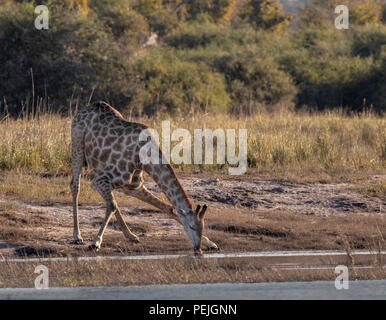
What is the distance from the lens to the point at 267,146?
50.5 ft

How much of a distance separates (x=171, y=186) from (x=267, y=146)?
22.2ft

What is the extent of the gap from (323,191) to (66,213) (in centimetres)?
440

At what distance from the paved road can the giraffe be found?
1.76 m


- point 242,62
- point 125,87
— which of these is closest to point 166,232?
point 125,87

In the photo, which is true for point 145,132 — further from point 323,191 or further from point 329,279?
point 323,191

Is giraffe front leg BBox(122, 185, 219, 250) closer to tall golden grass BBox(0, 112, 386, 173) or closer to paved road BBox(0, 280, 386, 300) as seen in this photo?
paved road BBox(0, 280, 386, 300)

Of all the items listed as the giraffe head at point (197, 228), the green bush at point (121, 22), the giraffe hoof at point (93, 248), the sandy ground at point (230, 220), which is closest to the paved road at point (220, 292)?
the giraffe head at point (197, 228)

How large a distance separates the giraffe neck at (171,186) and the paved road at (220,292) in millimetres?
1861

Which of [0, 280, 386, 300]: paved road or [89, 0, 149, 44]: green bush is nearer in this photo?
[0, 280, 386, 300]: paved road

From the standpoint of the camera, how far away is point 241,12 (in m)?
50.7

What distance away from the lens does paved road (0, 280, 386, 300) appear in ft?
20.2

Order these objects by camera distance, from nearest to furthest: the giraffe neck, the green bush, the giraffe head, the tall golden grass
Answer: the giraffe head < the giraffe neck < the tall golden grass < the green bush

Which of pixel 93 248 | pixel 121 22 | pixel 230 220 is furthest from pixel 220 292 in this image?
pixel 121 22

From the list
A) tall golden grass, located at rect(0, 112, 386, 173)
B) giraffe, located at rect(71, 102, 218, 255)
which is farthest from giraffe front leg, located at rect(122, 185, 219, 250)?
tall golden grass, located at rect(0, 112, 386, 173)
